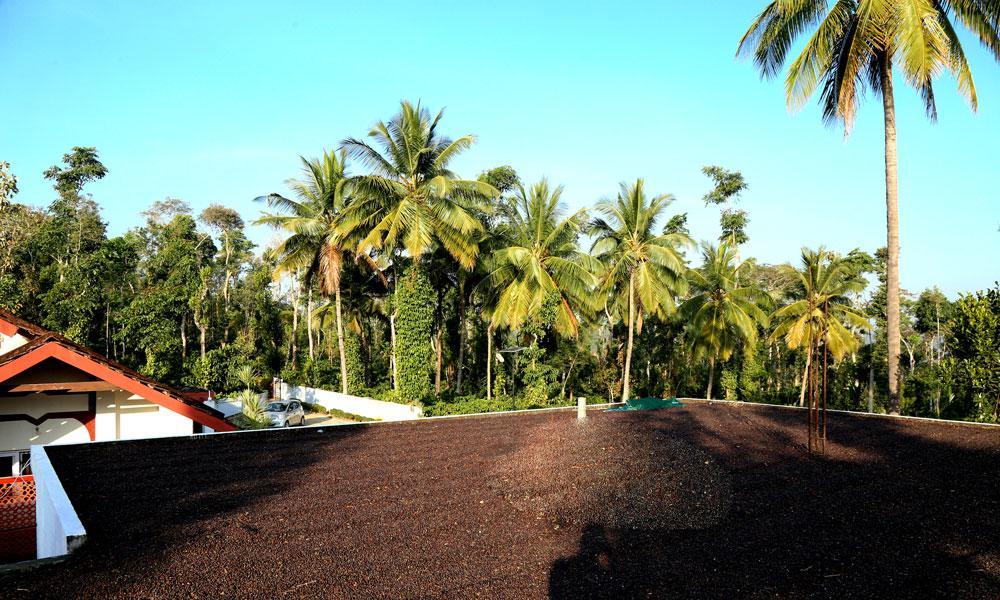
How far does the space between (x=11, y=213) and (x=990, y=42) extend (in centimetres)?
4593

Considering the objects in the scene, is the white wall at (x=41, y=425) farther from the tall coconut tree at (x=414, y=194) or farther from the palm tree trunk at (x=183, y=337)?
the palm tree trunk at (x=183, y=337)

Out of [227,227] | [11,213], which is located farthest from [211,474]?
[227,227]

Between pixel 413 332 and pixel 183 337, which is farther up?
pixel 413 332

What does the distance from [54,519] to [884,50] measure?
65.4 feet

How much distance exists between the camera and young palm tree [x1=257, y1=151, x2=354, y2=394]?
25812mm

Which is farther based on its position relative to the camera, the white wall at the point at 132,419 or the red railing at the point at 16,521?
the white wall at the point at 132,419

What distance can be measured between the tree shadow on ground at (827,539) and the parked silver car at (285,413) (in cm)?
1907

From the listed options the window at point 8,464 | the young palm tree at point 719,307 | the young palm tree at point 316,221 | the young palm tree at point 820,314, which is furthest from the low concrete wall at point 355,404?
the young palm tree at point 820,314

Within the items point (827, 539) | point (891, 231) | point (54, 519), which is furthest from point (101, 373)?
point (891, 231)

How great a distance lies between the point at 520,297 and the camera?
24.7m

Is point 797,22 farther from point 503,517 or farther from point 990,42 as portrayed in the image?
point 503,517

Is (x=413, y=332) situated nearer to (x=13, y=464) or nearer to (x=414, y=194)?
(x=414, y=194)

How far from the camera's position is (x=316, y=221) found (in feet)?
85.2

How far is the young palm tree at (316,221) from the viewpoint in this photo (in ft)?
84.7
